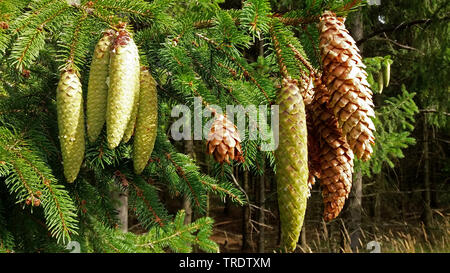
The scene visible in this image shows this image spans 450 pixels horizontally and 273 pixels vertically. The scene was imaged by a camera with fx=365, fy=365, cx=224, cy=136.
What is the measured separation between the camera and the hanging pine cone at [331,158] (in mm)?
988

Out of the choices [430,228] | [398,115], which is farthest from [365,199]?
[398,115]

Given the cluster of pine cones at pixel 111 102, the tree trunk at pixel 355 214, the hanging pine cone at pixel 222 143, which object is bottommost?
the tree trunk at pixel 355 214

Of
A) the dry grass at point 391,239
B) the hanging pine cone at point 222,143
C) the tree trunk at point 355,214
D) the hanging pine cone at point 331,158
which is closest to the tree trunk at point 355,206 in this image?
the tree trunk at point 355,214

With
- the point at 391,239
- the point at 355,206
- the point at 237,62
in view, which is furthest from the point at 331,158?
the point at 391,239

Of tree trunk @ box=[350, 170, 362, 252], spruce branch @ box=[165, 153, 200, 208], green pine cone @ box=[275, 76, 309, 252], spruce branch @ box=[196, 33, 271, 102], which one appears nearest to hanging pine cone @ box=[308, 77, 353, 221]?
green pine cone @ box=[275, 76, 309, 252]

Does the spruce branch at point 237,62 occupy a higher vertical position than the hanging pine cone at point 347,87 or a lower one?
higher

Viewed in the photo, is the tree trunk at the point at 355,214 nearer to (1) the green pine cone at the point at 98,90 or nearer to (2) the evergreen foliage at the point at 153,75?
(2) the evergreen foliage at the point at 153,75

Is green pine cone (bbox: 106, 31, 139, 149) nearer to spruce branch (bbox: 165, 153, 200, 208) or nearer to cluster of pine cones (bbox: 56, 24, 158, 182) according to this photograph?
cluster of pine cones (bbox: 56, 24, 158, 182)

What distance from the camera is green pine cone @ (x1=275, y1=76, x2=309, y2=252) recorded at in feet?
2.82

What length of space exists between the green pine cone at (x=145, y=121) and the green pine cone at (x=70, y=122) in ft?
0.54

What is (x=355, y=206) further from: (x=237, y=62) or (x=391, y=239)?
(x=237, y=62)

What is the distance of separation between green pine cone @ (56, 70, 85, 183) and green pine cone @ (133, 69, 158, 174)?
0.17 m
